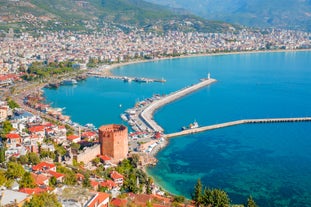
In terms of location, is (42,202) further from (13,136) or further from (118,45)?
(118,45)

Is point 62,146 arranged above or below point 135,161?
above

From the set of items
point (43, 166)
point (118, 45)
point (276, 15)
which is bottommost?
point (43, 166)

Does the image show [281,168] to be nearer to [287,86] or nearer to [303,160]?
[303,160]

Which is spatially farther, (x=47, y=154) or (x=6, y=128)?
(x=6, y=128)

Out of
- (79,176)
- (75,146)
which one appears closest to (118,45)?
(75,146)

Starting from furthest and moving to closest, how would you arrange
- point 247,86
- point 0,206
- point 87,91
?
point 247,86
point 87,91
point 0,206

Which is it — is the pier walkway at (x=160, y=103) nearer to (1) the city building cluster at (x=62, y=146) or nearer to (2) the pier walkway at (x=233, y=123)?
(1) the city building cluster at (x=62, y=146)

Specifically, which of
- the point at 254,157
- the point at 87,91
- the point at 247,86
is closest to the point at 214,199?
the point at 254,157
